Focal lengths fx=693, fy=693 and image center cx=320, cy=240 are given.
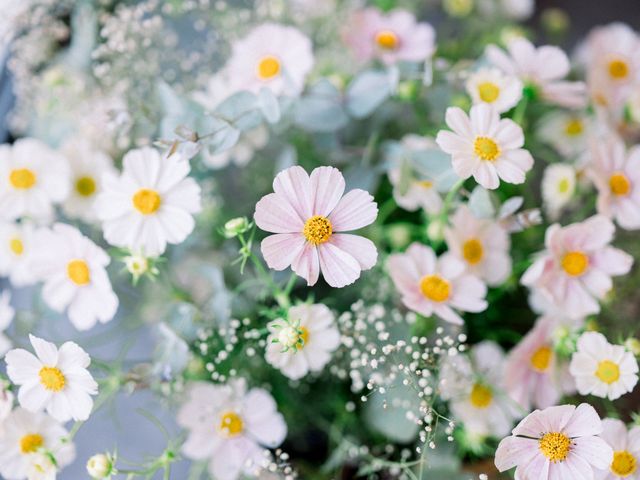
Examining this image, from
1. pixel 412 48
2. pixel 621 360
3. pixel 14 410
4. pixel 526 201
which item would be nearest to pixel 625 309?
pixel 526 201

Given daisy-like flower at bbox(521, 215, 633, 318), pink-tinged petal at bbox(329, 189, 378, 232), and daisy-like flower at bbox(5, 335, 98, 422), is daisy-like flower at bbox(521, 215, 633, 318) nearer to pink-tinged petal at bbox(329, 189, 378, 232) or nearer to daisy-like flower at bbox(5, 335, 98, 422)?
pink-tinged petal at bbox(329, 189, 378, 232)

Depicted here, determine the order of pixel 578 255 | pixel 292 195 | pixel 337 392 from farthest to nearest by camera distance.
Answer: pixel 337 392 < pixel 578 255 < pixel 292 195

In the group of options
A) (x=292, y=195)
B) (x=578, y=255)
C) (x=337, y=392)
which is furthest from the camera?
(x=337, y=392)

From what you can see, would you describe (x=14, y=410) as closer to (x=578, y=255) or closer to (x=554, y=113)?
(x=578, y=255)

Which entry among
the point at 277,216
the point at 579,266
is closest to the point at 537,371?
the point at 579,266

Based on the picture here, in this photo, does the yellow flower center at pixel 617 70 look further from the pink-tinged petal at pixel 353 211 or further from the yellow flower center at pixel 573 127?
the pink-tinged petal at pixel 353 211

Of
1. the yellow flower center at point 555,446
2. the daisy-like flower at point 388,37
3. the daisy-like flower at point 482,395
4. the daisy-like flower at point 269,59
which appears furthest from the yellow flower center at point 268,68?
the yellow flower center at point 555,446

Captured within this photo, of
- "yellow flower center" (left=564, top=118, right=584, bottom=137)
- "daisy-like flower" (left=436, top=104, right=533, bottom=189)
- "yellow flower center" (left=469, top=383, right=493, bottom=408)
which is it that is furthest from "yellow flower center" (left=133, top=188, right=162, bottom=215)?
"yellow flower center" (left=564, top=118, right=584, bottom=137)
